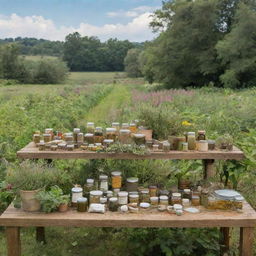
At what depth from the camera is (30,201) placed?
3.82 meters

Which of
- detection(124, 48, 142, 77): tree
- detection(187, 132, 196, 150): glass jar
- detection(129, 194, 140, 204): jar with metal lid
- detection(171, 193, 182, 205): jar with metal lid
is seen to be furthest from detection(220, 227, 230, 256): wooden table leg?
detection(124, 48, 142, 77): tree

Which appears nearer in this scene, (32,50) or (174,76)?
(174,76)

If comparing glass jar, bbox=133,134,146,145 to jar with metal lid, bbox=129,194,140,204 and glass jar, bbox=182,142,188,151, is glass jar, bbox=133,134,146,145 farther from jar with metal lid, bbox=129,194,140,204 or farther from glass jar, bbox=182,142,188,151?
jar with metal lid, bbox=129,194,140,204

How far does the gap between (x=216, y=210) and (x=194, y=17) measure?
101ft

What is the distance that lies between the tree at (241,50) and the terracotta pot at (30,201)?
26.2m

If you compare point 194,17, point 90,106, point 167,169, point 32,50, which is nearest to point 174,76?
point 194,17

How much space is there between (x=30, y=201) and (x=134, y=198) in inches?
40.2

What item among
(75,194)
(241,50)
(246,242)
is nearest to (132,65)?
(241,50)

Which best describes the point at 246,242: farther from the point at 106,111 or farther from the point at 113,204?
the point at 106,111

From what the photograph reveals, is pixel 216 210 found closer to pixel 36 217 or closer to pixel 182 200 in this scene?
pixel 182 200

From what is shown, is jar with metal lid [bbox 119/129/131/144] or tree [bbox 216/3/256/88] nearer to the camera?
jar with metal lid [bbox 119/129/131/144]

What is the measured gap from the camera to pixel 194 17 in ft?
108

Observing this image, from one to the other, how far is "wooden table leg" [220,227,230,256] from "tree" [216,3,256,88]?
25.1 meters

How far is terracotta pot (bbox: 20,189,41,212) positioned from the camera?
381cm
